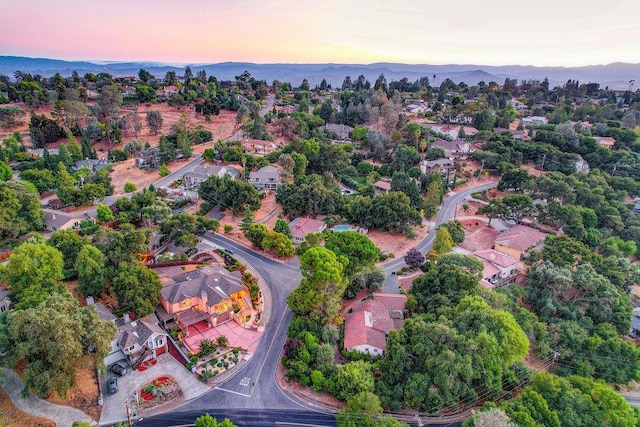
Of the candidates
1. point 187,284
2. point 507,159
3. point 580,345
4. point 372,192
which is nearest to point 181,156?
point 372,192

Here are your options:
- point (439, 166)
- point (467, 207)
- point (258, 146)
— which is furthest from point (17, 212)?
point (439, 166)

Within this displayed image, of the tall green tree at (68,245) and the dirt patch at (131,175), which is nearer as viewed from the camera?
the tall green tree at (68,245)

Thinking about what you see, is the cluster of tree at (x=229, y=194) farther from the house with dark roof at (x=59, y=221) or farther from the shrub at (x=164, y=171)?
the house with dark roof at (x=59, y=221)

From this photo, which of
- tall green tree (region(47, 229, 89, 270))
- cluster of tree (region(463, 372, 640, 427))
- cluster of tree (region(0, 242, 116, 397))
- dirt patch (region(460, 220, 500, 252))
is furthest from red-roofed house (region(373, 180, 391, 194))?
cluster of tree (region(0, 242, 116, 397))

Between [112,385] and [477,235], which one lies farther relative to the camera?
[477,235]

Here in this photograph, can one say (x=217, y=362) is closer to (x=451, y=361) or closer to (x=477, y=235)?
(x=451, y=361)

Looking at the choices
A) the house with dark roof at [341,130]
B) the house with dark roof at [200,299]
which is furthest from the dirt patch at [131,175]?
the house with dark roof at [341,130]
